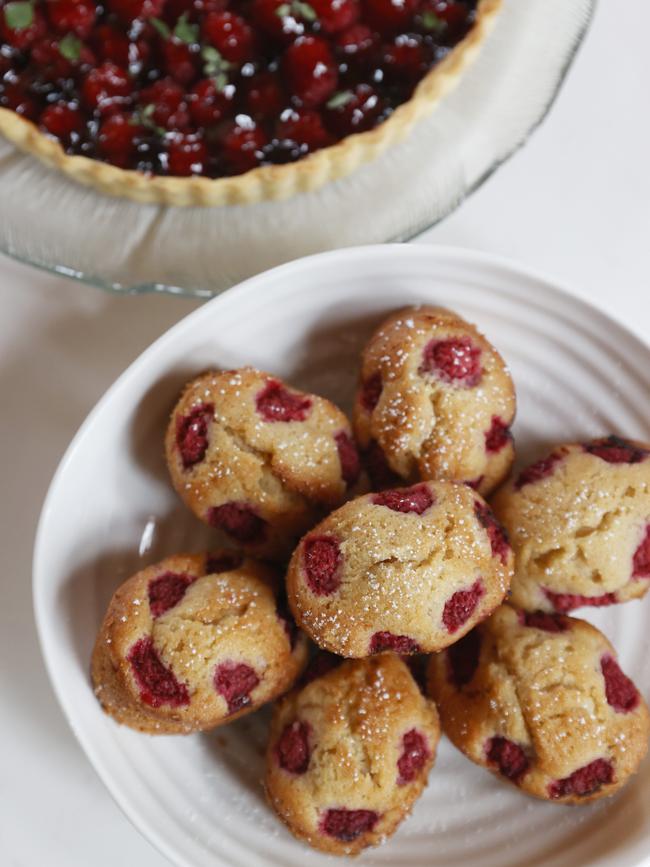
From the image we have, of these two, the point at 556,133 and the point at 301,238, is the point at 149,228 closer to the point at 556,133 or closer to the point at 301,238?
the point at 301,238

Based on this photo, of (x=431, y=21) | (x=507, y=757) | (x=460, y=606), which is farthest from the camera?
(x=431, y=21)

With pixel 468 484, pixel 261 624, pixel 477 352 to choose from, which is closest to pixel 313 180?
pixel 477 352

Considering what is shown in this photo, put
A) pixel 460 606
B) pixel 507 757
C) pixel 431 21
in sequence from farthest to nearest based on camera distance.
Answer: pixel 431 21 < pixel 507 757 < pixel 460 606

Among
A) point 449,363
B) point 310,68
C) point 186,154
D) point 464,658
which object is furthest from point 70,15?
point 464,658

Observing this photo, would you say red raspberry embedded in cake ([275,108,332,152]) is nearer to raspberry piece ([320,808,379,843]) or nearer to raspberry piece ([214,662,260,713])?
raspberry piece ([214,662,260,713])

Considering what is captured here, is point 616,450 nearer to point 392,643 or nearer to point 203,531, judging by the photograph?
point 392,643

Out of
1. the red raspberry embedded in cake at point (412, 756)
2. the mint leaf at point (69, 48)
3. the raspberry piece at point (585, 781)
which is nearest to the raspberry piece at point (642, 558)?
the raspberry piece at point (585, 781)
